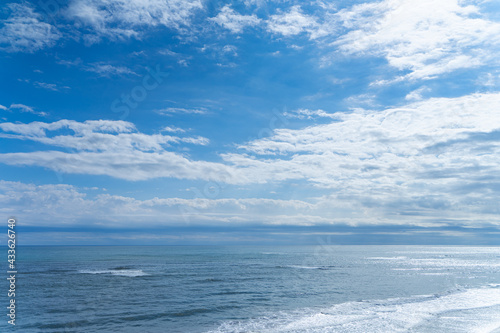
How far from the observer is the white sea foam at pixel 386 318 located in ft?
74.0

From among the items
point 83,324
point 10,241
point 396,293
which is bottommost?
point 396,293

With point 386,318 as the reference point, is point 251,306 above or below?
below

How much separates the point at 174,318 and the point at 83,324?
21.8 ft

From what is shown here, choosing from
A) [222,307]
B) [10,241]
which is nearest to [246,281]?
[222,307]

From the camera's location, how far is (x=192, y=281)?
157 ft

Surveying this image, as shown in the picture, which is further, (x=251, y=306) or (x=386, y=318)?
(x=251, y=306)

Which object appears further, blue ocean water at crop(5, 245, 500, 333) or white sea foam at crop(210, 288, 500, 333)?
blue ocean water at crop(5, 245, 500, 333)

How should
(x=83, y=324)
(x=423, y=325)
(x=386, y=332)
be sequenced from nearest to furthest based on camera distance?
(x=386, y=332) < (x=423, y=325) < (x=83, y=324)

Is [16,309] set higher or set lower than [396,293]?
higher

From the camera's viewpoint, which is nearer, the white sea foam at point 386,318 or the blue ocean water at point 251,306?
the white sea foam at point 386,318

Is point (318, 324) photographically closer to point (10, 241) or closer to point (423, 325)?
point (423, 325)

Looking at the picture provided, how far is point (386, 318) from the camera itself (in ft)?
83.7

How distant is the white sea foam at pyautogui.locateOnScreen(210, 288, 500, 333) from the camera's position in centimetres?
2255

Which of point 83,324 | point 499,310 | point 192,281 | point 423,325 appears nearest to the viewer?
point 423,325
